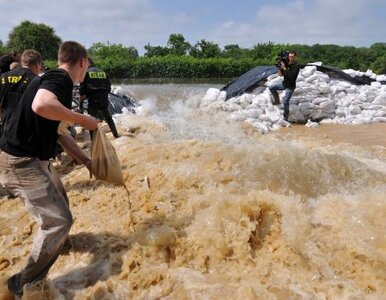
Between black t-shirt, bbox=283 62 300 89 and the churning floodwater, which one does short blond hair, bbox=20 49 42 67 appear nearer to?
the churning floodwater

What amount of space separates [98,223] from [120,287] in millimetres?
1006

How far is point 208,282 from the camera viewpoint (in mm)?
3061

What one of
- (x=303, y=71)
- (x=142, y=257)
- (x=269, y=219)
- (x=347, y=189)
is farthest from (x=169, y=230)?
(x=303, y=71)

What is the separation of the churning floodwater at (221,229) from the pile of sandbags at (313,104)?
4111 millimetres

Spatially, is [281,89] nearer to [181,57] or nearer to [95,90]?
[95,90]

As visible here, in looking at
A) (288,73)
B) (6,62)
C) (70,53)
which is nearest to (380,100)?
(288,73)

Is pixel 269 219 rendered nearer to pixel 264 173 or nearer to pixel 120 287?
pixel 264 173

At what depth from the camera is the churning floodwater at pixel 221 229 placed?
10.0 feet

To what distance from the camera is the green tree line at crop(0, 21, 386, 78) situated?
1153 inches

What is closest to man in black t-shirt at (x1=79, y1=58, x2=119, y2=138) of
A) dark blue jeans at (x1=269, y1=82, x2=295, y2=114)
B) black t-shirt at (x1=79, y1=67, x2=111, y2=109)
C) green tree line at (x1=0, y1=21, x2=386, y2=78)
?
black t-shirt at (x1=79, y1=67, x2=111, y2=109)

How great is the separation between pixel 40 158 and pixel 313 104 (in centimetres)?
829

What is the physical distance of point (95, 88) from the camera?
632 centimetres

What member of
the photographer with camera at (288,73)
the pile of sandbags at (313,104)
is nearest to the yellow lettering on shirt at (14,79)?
the pile of sandbags at (313,104)

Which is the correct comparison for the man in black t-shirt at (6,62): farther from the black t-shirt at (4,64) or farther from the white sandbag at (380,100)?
the white sandbag at (380,100)
